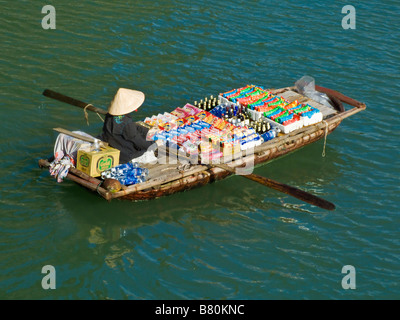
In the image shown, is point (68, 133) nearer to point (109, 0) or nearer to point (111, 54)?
point (111, 54)

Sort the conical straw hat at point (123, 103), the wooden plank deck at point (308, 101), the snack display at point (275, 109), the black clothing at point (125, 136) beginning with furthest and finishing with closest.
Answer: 1. the wooden plank deck at point (308, 101)
2. the snack display at point (275, 109)
3. the black clothing at point (125, 136)
4. the conical straw hat at point (123, 103)

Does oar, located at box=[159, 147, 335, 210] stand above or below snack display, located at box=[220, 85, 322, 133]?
below

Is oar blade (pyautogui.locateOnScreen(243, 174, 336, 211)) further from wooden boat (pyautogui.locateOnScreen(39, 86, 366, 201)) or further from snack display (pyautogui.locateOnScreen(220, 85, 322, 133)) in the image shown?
snack display (pyautogui.locateOnScreen(220, 85, 322, 133))

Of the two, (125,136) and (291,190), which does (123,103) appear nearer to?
(125,136)

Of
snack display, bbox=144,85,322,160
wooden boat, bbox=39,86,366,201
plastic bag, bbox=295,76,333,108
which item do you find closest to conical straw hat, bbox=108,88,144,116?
snack display, bbox=144,85,322,160

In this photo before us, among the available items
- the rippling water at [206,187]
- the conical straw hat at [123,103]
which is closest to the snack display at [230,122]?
the rippling water at [206,187]

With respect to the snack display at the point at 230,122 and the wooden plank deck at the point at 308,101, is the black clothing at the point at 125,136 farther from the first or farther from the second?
the wooden plank deck at the point at 308,101

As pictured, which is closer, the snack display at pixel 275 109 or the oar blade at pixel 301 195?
the oar blade at pixel 301 195
